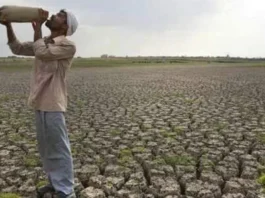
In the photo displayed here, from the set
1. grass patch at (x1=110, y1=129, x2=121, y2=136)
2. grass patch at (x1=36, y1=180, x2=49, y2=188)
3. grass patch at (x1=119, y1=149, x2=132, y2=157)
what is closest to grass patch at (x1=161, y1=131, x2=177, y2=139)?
grass patch at (x1=110, y1=129, x2=121, y2=136)

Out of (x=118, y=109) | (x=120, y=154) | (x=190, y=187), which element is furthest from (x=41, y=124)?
(x=118, y=109)

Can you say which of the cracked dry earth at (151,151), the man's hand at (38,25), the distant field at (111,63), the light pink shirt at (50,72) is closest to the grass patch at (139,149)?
the cracked dry earth at (151,151)

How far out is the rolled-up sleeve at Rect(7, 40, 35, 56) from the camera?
3409mm

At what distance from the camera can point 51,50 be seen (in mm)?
3184

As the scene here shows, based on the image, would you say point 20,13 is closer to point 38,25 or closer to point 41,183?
point 38,25

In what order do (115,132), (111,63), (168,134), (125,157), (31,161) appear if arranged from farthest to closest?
(111,63), (115,132), (168,134), (125,157), (31,161)

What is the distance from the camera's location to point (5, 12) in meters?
3.12

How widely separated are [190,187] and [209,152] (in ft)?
4.44

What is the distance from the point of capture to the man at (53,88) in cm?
326

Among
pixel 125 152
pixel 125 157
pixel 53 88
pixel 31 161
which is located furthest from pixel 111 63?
pixel 53 88

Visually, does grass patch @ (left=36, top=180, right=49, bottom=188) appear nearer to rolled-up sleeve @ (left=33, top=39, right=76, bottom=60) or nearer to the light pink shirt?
the light pink shirt

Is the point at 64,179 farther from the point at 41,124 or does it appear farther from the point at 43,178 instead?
the point at 43,178

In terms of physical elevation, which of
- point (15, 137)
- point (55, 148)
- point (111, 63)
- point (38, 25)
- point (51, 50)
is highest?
point (38, 25)

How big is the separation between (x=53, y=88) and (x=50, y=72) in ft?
0.42
